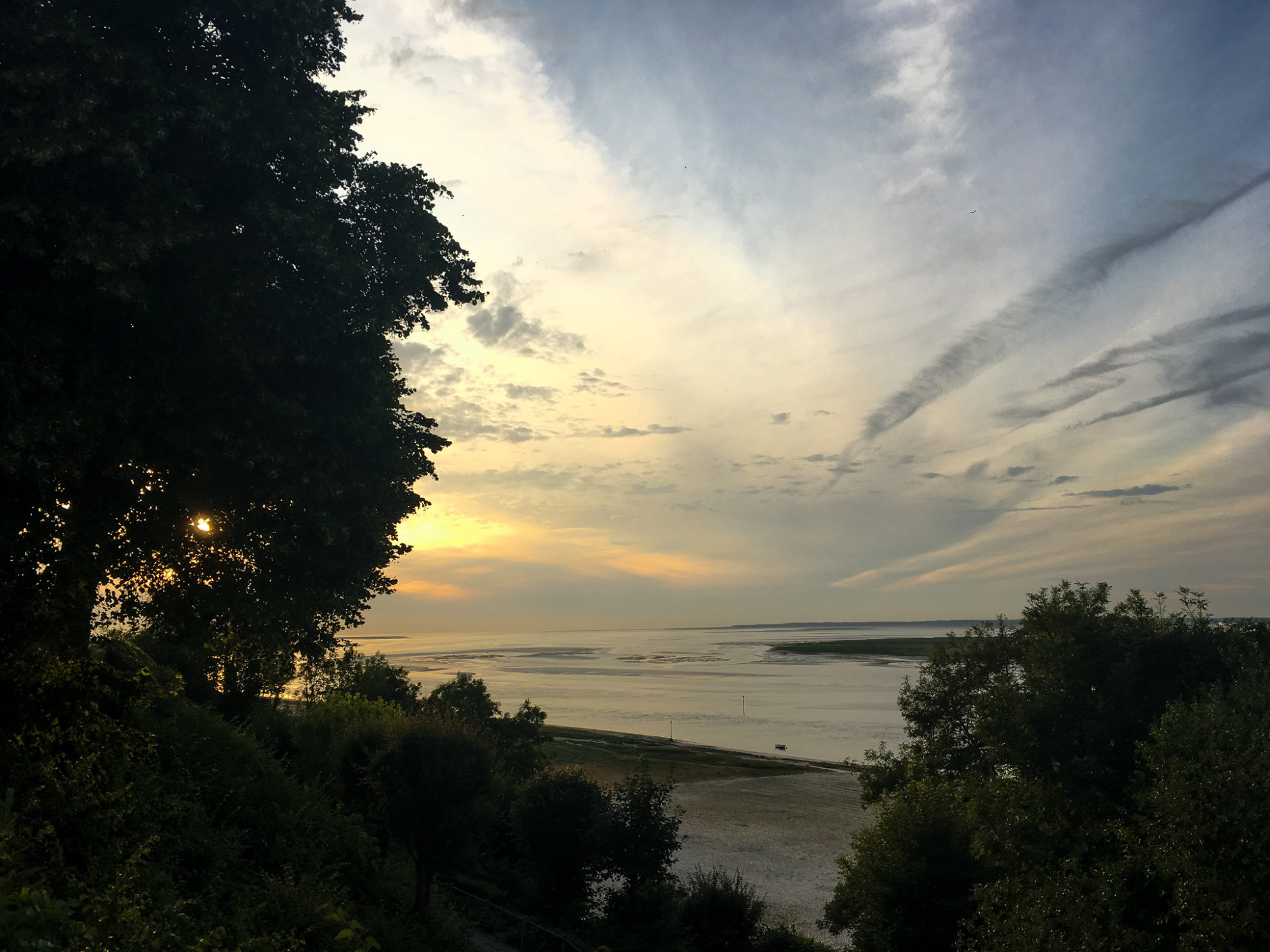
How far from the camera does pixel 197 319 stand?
644 inches

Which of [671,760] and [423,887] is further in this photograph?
[671,760]

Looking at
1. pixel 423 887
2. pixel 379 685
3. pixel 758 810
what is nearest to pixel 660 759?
pixel 758 810

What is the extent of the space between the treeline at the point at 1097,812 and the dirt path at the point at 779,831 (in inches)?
300

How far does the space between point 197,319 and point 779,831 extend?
141 feet

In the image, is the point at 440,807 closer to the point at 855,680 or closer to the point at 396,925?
the point at 396,925

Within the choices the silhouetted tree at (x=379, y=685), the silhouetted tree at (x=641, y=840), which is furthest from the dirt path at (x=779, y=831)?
the silhouetted tree at (x=379, y=685)

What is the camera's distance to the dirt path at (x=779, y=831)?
1396 inches

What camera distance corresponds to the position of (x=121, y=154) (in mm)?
14133

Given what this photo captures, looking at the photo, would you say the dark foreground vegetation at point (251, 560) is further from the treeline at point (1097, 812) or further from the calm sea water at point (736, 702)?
the calm sea water at point (736, 702)

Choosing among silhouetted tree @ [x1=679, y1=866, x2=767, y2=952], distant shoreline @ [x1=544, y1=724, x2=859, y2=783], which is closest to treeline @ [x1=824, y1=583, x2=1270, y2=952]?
silhouetted tree @ [x1=679, y1=866, x2=767, y2=952]

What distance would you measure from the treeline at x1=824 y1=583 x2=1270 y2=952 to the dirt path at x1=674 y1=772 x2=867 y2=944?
762 cm

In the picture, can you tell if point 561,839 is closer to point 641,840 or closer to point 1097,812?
point 641,840

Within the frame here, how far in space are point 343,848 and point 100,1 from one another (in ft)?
81.4

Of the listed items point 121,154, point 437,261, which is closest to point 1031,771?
point 437,261
